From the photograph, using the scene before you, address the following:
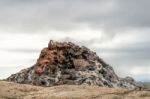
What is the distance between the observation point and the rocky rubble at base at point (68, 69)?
89000 mm

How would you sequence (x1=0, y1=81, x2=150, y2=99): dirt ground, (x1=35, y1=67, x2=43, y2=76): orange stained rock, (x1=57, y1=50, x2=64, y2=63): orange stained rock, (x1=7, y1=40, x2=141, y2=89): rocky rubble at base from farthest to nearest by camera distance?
(x1=57, y1=50, x2=64, y2=63): orange stained rock < (x1=35, y1=67, x2=43, y2=76): orange stained rock < (x1=7, y1=40, x2=141, y2=89): rocky rubble at base < (x1=0, y1=81, x2=150, y2=99): dirt ground

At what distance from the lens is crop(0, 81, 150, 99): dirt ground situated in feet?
168

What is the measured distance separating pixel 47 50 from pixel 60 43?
3245 millimetres

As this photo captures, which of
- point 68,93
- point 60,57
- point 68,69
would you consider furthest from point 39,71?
point 68,93

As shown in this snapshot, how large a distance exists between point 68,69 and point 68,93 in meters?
41.6

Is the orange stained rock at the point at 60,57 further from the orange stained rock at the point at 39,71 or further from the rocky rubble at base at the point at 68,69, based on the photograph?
the orange stained rock at the point at 39,71

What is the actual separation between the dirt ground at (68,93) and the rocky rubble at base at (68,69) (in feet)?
98.9

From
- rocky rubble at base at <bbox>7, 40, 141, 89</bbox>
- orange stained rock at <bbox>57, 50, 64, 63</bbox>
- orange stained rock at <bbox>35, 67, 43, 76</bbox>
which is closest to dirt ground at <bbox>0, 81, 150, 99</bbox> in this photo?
rocky rubble at base at <bbox>7, 40, 141, 89</bbox>

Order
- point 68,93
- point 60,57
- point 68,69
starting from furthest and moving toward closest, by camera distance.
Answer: point 60,57
point 68,69
point 68,93

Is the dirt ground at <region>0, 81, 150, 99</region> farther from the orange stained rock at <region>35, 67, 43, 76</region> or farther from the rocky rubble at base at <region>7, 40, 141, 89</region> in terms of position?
the orange stained rock at <region>35, 67, 43, 76</region>

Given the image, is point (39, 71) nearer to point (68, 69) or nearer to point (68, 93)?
point (68, 69)

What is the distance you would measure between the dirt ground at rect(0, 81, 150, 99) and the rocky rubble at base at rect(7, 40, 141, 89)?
30158mm

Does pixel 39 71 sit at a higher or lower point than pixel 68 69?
lower

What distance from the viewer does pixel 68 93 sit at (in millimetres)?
52750
